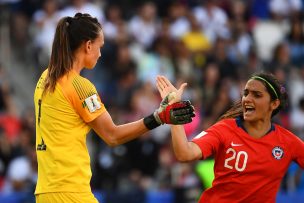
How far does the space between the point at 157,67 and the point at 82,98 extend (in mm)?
7726

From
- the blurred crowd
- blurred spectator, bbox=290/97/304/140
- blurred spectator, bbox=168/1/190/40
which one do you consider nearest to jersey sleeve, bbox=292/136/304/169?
the blurred crowd

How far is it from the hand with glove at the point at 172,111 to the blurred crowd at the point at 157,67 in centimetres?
512

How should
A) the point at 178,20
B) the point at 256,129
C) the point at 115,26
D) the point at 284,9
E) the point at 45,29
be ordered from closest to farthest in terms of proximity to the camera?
the point at 256,129, the point at 45,29, the point at 115,26, the point at 178,20, the point at 284,9

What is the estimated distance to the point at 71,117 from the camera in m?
5.84

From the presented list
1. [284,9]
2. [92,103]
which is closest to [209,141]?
[92,103]

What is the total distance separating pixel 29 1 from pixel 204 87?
325 centimetres

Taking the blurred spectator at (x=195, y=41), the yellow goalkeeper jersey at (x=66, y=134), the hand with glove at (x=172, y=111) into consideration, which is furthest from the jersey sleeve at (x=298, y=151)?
the blurred spectator at (x=195, y=41)

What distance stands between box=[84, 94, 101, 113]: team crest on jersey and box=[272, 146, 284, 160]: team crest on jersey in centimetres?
136

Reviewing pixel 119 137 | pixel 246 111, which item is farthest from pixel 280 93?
pixel 119 137

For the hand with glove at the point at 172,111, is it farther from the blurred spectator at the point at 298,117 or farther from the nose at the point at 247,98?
the blurred spectator at the point at 298,117

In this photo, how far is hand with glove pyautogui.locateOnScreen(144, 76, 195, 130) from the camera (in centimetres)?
586

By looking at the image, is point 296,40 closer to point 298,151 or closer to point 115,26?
point 115,26

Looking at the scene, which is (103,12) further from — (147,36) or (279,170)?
(279,170)

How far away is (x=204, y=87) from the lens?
1337 cm
